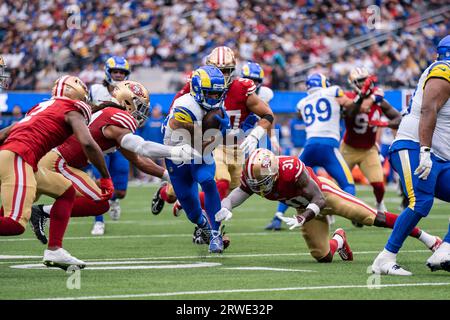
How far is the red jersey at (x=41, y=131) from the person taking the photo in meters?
6.46

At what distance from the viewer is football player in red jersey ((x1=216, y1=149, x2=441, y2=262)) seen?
23.4 feet

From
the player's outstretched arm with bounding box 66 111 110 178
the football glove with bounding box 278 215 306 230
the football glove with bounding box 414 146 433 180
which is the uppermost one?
the player's outstretched arm with bounding box 66 111 110 178

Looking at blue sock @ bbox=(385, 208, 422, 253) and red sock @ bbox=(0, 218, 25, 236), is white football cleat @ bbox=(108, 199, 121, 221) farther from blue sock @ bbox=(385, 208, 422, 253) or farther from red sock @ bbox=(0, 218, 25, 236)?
blue sock @ bbox=(385, 208, 422, 253)

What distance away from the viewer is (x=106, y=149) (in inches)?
311

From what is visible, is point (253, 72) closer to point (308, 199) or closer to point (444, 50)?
point (308, 199)

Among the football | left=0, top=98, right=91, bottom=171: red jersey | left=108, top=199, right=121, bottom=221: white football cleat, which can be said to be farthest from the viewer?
left=108, top=199, right=121, bottom=221: white football cleat

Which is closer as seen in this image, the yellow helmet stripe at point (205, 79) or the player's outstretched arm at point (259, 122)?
the yellow helmet stripe at point (205, 79)

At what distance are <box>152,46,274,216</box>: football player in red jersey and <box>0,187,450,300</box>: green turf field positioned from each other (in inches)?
21.4

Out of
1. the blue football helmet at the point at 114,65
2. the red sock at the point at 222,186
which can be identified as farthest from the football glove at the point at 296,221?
the blue football helmet at the point at 114,65

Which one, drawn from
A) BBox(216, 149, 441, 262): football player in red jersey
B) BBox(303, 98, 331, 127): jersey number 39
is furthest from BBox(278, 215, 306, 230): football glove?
BBox(303, 98, 331, 127): jersey number 39

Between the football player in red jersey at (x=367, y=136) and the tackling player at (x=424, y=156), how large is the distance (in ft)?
14.8

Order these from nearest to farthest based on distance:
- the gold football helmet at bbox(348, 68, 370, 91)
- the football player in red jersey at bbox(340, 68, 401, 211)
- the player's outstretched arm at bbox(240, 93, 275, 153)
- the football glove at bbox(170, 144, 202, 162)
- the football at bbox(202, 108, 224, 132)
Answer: the football glove at bbox(170, 144, 202, 162) < the football at bbox(202, 108, 224, 132) < the player's outstretched arm at bbox(240, 93, 275, 153) < the gold football helmet at bbox(348, 68, 370, 91) < the football player in red jersey at bbox(340, 68, 401, 211)

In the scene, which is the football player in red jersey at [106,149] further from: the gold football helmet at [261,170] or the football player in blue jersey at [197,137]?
the gold football helmet at [261,170]
